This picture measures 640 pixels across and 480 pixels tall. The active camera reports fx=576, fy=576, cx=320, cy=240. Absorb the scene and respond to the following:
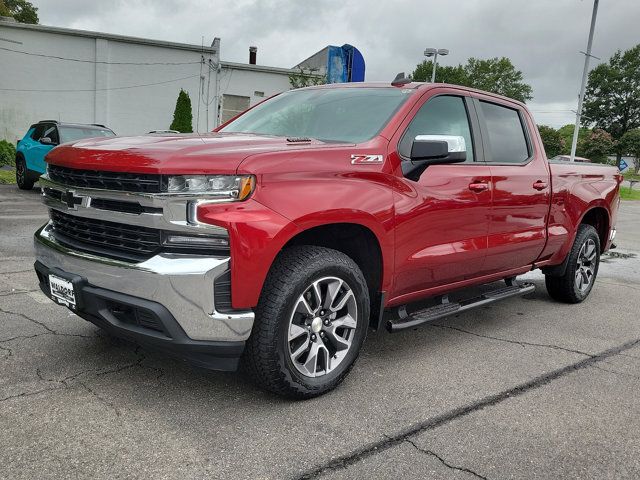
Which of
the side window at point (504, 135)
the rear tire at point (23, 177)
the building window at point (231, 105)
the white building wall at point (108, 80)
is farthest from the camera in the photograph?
the building window at point (231, 105)

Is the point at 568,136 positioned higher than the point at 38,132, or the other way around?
the point at 568,136

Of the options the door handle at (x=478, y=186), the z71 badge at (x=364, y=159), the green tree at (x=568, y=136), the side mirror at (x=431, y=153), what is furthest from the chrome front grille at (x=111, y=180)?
the green tree at (x=568, y=136)

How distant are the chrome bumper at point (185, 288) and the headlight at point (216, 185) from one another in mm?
305

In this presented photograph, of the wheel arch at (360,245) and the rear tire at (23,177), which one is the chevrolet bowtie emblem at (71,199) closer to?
the wheel arch at (360,245)

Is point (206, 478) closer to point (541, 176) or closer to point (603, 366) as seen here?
point (603, 366)

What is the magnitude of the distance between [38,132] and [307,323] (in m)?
12.6

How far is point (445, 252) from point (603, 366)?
4.52ft

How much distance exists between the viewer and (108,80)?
25.1 meters

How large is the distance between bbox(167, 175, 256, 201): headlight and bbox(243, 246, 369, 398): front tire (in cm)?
46

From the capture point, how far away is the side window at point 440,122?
3.71 m

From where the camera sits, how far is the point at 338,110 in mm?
4012

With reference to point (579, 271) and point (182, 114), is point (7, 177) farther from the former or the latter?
point (579, 271)

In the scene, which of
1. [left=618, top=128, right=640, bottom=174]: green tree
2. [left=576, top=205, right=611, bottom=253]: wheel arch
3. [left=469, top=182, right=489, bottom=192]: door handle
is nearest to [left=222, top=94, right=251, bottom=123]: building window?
[left=576, top=205, right=611, bottom=253]: wheel arch

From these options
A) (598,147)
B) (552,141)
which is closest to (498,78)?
(552,141)
